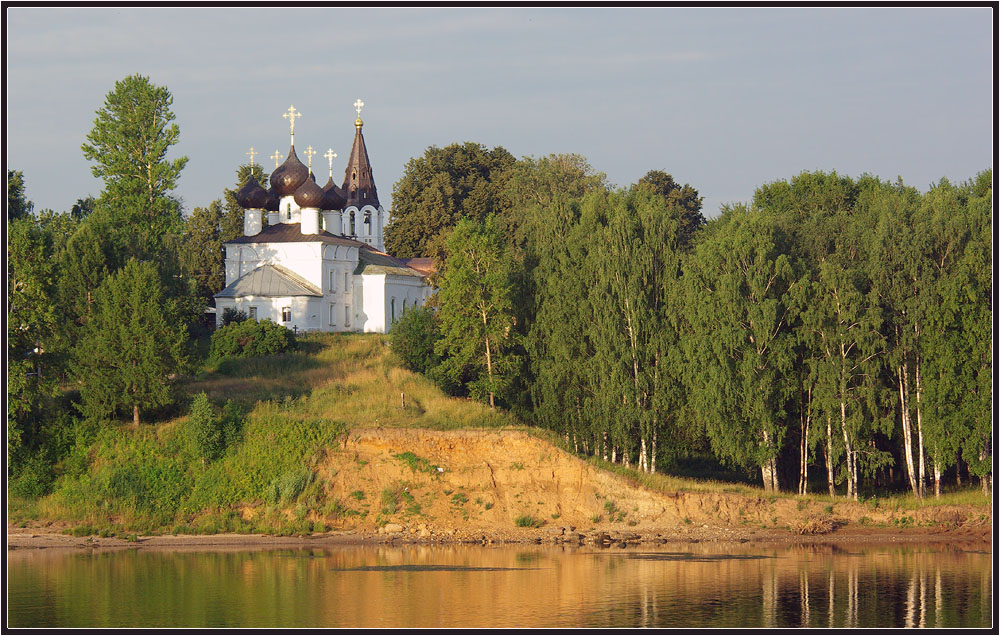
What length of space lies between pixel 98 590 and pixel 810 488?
2491 centimetres

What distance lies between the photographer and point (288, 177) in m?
70.9

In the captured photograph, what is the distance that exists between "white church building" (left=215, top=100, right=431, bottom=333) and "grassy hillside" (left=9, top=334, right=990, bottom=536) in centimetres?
1699

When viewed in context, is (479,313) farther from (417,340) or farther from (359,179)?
(359,179)

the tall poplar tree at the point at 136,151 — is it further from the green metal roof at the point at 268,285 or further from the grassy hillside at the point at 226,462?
the grassy hillside at the point at 226,462

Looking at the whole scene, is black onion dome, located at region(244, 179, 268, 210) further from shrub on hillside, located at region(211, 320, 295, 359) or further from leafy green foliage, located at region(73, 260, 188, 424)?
leafy green foliage, located at region(73, 260, 188, 424)

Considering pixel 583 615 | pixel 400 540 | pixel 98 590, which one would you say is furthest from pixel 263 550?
pixel 583 615

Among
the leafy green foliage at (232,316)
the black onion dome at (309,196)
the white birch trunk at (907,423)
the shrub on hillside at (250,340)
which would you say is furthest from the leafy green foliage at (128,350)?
the white birch trunk at (907,423)

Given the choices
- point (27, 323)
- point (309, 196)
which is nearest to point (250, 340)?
point (309, 196)

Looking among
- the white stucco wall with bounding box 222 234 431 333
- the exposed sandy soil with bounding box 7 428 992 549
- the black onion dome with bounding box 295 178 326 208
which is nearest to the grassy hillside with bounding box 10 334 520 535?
the exposed sandy soil with bounding box 7 428 992 549

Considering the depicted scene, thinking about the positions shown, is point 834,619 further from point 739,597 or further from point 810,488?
point 810,488

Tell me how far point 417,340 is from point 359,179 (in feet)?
111

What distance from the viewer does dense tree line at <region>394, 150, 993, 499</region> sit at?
44.8 m

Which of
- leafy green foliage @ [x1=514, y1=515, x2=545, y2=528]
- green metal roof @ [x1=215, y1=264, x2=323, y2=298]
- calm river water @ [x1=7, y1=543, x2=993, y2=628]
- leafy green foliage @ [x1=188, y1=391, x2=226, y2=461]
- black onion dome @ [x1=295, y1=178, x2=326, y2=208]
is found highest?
black onion dome @ [x1=295, y1=178, x2=326, y2=208]

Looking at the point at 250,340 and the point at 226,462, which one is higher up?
the point at 250,340
